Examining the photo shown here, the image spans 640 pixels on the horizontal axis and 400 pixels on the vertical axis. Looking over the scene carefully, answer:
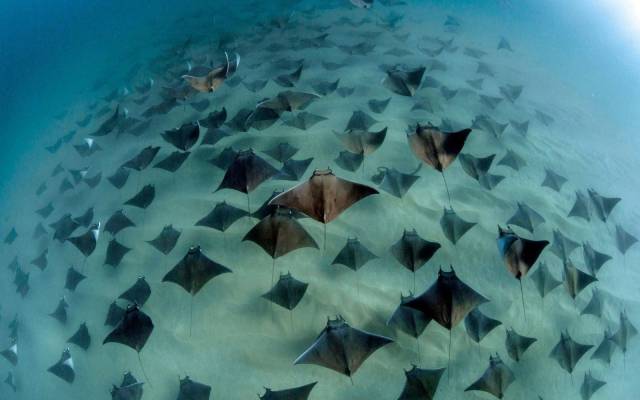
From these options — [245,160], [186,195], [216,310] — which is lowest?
[216,310]

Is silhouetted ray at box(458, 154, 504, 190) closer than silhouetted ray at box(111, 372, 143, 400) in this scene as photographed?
No

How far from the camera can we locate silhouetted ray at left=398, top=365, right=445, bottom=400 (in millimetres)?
3127

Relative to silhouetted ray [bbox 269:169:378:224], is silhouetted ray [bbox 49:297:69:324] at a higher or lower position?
lower

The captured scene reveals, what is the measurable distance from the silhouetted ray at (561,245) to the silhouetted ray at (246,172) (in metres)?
3.84

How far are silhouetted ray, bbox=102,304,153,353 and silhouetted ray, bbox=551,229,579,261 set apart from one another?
4.87 metres

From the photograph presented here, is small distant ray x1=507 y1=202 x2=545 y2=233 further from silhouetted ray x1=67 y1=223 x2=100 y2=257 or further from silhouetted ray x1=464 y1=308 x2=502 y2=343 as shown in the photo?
silhouetted ray x1=67 y1=223 x2=100 y2=257

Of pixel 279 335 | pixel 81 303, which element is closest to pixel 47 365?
pixel 81 303

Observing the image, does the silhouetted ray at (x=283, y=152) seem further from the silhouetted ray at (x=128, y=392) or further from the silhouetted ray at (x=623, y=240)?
the silhouetted ray at (x=623, y=240)

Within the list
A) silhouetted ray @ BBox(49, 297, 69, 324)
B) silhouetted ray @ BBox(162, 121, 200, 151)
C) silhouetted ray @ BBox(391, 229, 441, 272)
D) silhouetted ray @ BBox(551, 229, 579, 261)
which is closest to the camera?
silhouetted ray @ BBox(391, 229, 441, 272)

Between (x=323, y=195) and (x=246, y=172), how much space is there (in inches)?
49.8

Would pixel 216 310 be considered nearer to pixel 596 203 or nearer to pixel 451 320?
pixel 451 320

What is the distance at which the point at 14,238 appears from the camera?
365 inches

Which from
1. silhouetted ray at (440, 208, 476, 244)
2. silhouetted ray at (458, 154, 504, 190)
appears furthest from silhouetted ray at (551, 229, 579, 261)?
silhouetted ray at (440, 208, 476, 244)

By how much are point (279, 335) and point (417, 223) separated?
2232mm
